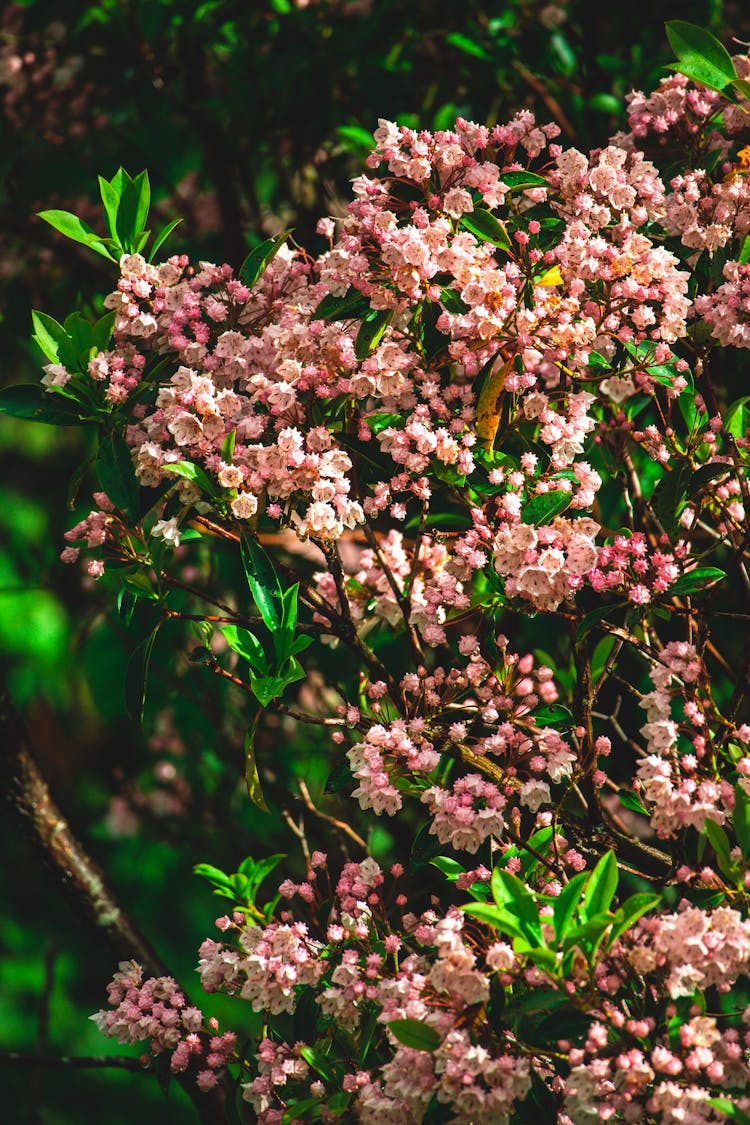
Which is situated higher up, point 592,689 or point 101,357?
point 101,357

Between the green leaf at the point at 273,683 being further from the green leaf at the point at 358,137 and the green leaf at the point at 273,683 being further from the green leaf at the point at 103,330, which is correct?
the green leaf at the point at 358,137

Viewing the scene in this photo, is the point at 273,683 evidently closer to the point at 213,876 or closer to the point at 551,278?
the point at 213,876

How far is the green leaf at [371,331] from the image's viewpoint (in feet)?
4.60

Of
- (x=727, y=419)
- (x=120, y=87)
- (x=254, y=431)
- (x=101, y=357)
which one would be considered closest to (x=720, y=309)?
(x=727, y=419)

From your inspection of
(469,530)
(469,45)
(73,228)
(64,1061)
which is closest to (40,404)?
(73,228)

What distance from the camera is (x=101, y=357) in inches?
55.6

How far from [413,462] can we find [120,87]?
1770mm

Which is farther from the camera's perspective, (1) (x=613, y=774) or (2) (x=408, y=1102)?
(1) (x=613, y=774)

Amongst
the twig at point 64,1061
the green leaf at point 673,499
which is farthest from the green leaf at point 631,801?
the twig at point 64,1061

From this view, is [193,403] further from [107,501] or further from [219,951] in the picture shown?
[219,951]

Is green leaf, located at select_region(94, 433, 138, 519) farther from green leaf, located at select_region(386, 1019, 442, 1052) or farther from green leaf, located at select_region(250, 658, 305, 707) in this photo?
green leaf, located at select_region(386, 1019, 442, 1052)

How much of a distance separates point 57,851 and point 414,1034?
3.21 ft

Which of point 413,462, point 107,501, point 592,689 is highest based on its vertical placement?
point 413,462

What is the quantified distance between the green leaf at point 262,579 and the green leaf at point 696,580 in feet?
1.57
